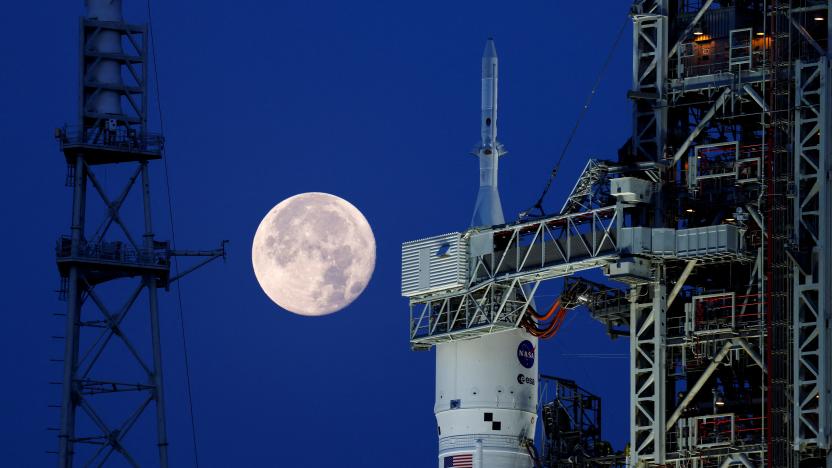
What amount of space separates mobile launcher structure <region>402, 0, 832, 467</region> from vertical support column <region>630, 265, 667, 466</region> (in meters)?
0.08

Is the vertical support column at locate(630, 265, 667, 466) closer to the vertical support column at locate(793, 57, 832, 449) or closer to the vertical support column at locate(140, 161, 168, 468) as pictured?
the vertical support column at locate(793, 57, 832, 449)

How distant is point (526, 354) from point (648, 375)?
9110mm

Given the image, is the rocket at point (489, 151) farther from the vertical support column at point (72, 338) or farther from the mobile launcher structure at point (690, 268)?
the vertical support column at point (72, 338)

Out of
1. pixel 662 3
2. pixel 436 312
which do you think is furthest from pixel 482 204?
pixel 662 3

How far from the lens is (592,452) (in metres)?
124

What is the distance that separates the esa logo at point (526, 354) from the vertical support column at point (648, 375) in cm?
806

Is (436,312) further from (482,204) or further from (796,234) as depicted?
(796,234)

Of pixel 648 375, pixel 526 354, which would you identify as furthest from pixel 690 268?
pixel 526 354

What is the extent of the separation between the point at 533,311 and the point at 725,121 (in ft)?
39.0

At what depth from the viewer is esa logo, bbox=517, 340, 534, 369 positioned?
411ft

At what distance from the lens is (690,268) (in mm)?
116875

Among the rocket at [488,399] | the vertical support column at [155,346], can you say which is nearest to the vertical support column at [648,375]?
the rocket at [488,399]

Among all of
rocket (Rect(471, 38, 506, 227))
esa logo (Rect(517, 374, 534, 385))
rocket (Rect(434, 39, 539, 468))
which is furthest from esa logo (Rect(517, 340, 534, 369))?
rocket (Rect(471, 38, 506, 227))

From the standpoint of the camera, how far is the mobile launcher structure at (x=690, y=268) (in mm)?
113938
